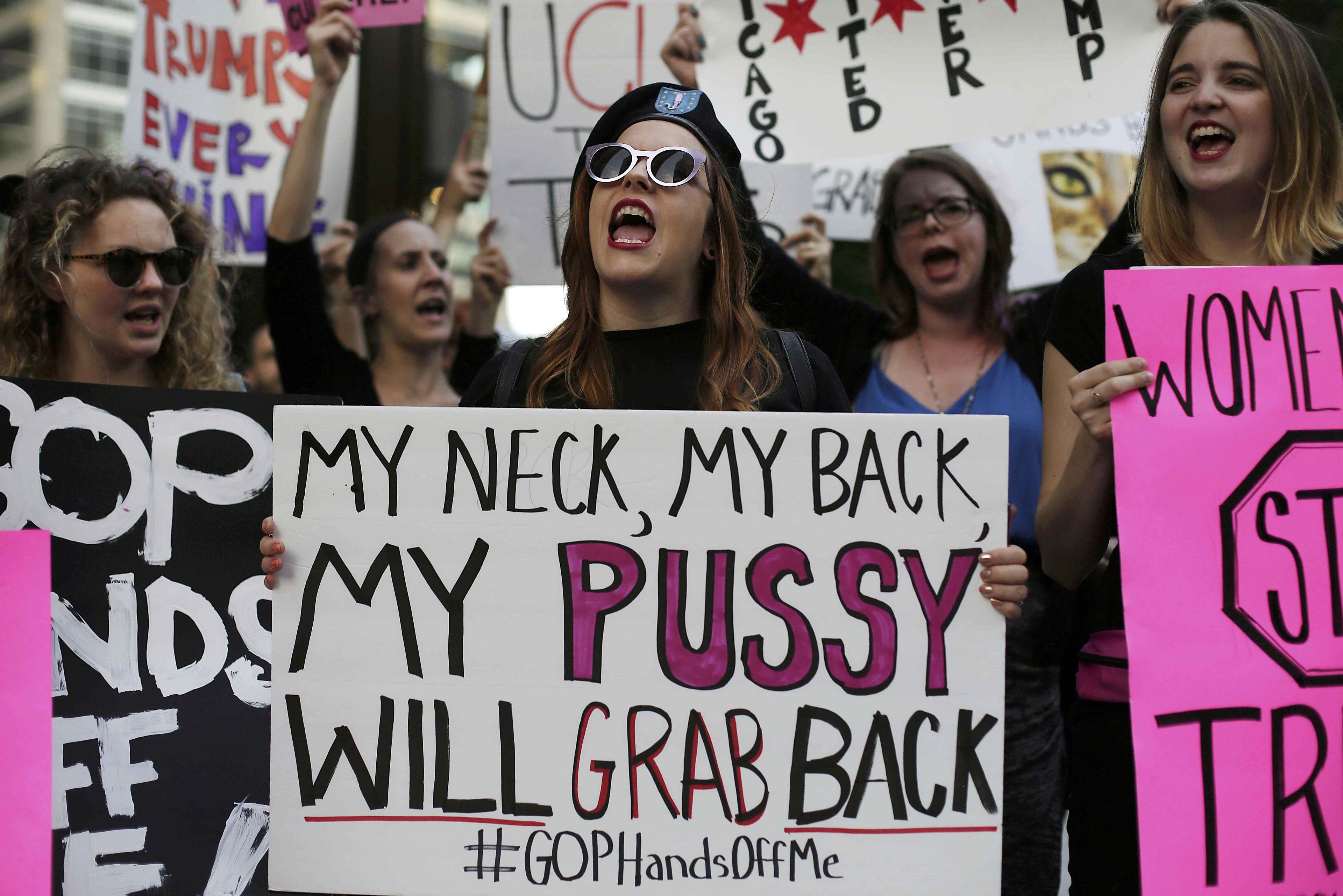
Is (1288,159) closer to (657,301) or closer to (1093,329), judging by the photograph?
(1093,329)

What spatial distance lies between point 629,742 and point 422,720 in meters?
0.32

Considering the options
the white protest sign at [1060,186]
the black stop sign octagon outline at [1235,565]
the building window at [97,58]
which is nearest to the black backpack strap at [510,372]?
the black stop sign octagon outline at [1235,565]

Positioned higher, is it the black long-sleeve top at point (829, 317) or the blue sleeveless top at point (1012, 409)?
the black long-sleeve top at point (829, 317)

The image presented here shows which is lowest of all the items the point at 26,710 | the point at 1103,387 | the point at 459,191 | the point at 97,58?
the point at 26,710

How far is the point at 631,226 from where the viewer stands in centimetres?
210

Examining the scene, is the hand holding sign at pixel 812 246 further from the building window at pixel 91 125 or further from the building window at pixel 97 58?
the building window at pixel 97 58

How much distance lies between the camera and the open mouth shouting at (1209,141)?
1.97 metres

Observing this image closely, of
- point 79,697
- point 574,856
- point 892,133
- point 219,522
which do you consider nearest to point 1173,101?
point 892,133

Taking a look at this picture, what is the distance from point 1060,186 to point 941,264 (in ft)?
4.48

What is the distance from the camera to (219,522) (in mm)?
2143

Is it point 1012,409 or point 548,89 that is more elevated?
point 548,89

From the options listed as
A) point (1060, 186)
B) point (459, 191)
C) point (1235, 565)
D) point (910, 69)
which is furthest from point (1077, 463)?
point (459, 191)

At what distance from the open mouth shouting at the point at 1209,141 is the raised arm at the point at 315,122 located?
2.13m

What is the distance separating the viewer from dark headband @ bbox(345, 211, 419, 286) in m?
3.83
